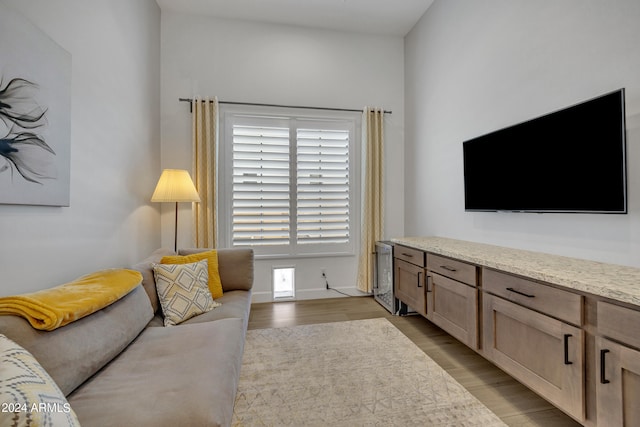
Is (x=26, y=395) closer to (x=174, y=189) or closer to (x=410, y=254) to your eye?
(x=174, y=189)

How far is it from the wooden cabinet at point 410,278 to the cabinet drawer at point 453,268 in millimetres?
150

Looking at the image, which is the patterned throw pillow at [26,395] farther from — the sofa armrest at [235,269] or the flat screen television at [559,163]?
the flat screen television at [559,163]

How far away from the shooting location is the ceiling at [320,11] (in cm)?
314

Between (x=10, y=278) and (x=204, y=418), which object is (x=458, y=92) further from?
(x=10, y=278)

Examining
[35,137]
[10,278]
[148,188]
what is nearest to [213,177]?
[148,188]

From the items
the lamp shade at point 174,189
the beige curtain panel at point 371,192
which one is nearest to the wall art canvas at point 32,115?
the lamp shade at point 174,189

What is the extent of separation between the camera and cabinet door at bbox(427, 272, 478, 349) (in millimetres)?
1967

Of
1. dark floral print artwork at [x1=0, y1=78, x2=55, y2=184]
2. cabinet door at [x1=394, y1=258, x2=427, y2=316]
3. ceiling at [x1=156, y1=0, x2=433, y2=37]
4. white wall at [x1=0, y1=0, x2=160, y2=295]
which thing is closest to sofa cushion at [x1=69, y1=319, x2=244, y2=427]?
white wall at [x1=0, y1=0, x2=160, y2=295]

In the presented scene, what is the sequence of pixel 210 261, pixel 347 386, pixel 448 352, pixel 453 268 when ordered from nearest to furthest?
pixel 347 386 < pixel 453 268 < pixel 448 352 < pixel 210 261

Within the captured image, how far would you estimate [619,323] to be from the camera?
44.9 inches

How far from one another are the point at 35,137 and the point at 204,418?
1.57 m

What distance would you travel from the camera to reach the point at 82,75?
184cm

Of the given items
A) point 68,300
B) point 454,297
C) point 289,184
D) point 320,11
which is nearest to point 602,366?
point 454,297

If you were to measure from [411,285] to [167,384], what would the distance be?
220 centimetres
